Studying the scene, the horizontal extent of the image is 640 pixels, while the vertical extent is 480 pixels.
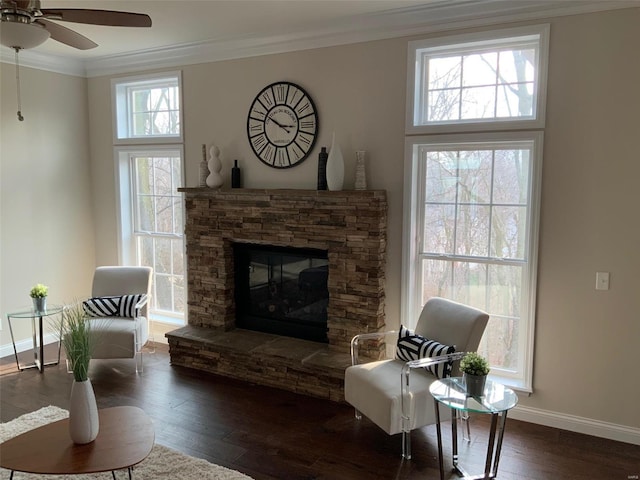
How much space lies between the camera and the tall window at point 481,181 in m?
3.51

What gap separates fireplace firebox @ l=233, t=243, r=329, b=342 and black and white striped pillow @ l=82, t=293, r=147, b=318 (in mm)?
898

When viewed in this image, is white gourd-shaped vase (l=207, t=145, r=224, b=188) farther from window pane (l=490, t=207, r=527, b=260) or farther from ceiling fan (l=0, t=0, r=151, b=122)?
window pane (l=490, t=207, r=527, b=260)

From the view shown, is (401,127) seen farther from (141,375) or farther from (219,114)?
(141,375)

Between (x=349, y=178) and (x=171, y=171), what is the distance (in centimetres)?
208

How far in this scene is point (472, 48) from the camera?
3672 mm

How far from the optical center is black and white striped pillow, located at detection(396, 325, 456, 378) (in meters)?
3.23

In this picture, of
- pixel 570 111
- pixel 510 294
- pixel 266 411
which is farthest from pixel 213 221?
pixel 570 111

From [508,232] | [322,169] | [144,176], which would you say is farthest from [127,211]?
[508,232]

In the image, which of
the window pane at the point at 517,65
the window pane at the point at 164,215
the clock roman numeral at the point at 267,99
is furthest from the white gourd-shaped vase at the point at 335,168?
the window pane at the point at 164,215

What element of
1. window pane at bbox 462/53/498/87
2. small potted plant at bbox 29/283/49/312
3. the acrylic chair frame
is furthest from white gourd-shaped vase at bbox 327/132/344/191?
small potted plant at bbox 29/283/49/312

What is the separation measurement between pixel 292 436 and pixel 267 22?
10.0 ft

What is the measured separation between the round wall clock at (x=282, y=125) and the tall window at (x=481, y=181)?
911 millimetres

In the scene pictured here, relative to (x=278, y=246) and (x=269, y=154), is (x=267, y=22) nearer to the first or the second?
(x=269, y=154)

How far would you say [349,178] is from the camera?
13.6 feet
